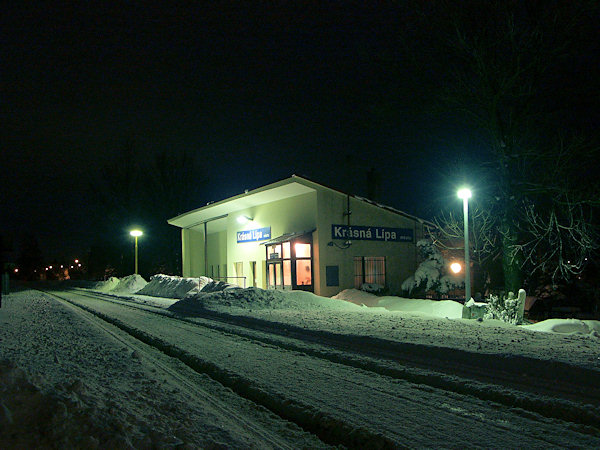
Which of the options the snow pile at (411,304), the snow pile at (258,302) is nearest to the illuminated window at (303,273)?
the snow pile at (411,304)

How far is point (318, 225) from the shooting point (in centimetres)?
2641

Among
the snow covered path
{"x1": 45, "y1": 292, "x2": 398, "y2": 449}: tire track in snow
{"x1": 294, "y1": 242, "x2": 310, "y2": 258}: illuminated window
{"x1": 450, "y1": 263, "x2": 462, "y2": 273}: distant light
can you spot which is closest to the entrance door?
{"x1": 294, "y1": 242, "x2": 310, "y2": 258}: illuminated window

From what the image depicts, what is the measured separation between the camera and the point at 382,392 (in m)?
6.68

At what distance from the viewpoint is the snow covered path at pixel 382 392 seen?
507cm

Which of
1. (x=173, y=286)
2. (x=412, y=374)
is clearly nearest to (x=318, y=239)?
(x=173, y=286)

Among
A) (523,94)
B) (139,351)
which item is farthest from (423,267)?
(139,351)

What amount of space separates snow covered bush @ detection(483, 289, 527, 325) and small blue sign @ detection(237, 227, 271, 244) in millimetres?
16783

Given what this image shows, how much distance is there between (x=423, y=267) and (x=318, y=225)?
6.54 metres

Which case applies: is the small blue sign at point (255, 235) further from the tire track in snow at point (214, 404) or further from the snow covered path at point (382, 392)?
the tire track in snow at point (214, 404)

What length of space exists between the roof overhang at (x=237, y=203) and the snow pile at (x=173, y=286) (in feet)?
18.1

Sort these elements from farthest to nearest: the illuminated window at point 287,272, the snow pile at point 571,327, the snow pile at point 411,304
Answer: the illuminated window at point 287,272 < the snow pile at point 411,304 < the snow pile at point 571,327

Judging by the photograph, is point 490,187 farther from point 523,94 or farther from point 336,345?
point 336,345

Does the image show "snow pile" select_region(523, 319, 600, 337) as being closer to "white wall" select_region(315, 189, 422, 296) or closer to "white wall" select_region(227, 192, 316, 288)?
"white wall" select_region(315, 189, 422, 296)

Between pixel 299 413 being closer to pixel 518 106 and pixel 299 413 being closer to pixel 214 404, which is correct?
pixel 214 404
